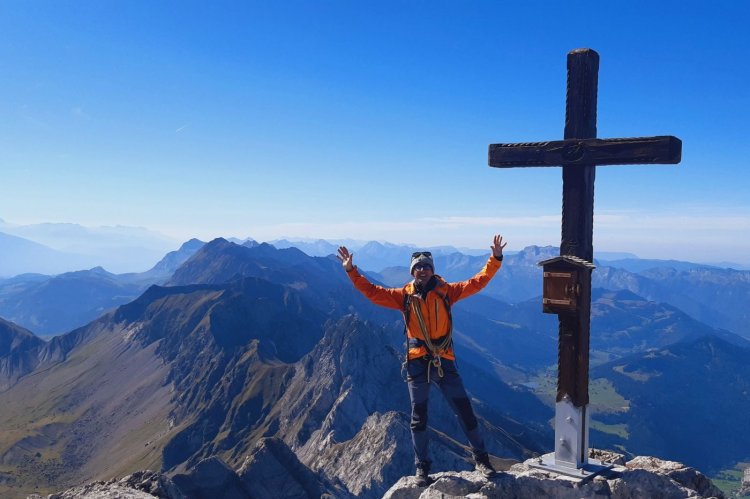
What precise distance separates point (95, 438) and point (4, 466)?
23.3m

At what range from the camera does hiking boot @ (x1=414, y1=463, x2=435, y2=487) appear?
11.3 metres

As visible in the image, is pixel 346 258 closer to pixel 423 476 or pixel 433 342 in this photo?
pixel 433 342

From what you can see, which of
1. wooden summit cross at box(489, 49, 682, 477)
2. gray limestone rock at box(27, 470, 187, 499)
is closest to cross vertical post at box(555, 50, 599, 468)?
wooden summit cross at box(489, 49, 682, 477)

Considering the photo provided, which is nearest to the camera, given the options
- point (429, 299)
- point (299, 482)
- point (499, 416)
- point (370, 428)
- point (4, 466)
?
point (429, 299)

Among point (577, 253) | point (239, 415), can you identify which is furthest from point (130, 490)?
point (239, 415)

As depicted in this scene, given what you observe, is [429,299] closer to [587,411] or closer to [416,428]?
[416,428]

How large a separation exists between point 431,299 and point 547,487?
428 cm

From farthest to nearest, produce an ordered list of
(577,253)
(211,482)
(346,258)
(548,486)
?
(211,482) < (346,258) < (577,253) < (548,486)

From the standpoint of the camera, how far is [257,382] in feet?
484

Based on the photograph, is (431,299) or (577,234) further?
(577,234)

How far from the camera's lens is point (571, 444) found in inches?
446

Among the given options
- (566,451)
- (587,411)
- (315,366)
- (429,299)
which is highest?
(429,299)

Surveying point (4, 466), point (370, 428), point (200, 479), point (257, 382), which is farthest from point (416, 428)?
point (4, 466)

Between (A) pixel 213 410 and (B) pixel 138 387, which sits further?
(B) pixel 138 387
